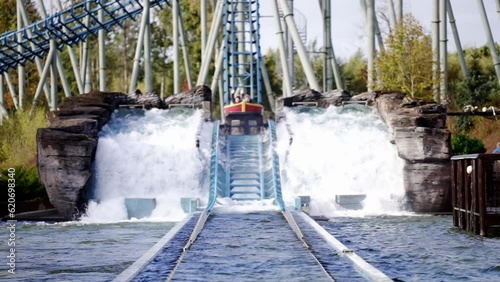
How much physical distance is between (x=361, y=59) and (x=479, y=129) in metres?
37.5

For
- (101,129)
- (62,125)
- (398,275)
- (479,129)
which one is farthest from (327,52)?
(398,275)

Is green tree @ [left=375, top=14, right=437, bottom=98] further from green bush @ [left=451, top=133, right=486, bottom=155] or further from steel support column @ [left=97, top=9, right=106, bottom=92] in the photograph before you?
steel support column @ [left=97, top=9, right=106, bottom=92]

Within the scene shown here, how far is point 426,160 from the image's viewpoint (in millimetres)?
23859

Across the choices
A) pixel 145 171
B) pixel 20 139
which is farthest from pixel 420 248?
pixel 20 139

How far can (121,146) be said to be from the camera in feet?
85.4

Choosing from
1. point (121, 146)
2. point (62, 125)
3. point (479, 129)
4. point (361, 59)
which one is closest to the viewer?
point (62, 125)

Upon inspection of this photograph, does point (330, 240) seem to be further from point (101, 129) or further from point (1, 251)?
point (101, 129)

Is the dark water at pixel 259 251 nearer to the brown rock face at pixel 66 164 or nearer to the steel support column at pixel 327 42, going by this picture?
the brown rock face at pixel 66 164

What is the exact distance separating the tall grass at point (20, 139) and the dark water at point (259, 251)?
863 centimetres

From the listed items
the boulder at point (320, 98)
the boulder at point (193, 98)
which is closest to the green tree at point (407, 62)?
the boulder at point (320, 98)

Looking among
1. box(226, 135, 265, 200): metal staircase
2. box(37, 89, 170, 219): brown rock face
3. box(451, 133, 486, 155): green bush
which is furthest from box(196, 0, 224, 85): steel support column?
box(37, 89, 170, 219): brown rock face

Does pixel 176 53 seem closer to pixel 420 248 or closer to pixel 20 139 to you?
pixel 20 139

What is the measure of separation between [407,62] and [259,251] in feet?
82.2

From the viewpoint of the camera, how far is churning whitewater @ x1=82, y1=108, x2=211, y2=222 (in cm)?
2352
